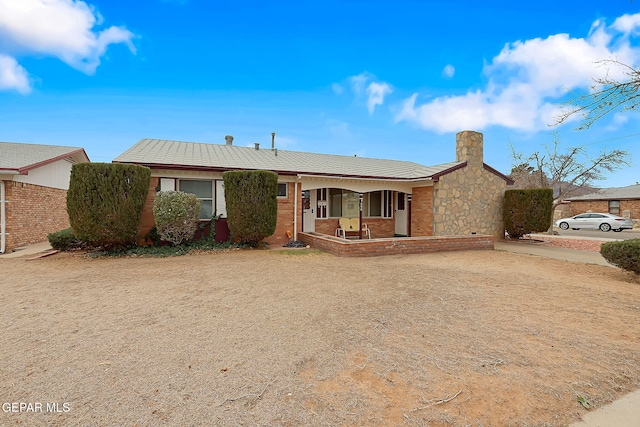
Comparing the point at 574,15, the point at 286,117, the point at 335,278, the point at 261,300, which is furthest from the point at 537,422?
the point at 286,117

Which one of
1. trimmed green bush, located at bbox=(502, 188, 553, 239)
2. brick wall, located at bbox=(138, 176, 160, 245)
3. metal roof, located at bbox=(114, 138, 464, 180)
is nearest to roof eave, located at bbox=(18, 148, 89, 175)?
metal roof, located at bbox=(114, 138, 464, 180)

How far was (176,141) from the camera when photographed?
14523mm

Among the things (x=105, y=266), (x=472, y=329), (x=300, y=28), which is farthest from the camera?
(x=300, y=28)

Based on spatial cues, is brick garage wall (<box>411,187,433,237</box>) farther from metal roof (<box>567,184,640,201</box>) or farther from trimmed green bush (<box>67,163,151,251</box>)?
metal roof (<box>567,184,640,201</box>)

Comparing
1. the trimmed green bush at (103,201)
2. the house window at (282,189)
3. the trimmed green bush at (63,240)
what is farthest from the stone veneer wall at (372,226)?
the trimmed green bush at (63,240)

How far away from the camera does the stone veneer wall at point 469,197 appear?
498 inches

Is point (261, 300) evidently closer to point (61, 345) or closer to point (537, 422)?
point (61, 345)

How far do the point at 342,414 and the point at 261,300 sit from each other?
9.42ft

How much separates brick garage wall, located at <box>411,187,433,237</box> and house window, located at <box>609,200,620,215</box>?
78.7ft

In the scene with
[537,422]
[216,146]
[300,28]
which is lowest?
[537,422]

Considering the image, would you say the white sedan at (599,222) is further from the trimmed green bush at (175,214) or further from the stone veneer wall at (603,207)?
the trimmed green bush at (175,214)

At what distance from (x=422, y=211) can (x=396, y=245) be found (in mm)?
4316

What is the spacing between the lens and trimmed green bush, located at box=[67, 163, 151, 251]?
27.1ft

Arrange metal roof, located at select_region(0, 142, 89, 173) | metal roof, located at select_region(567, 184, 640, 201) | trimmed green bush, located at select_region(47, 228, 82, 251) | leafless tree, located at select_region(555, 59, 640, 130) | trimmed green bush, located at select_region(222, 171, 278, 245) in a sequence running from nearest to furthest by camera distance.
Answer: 1. leafless tree, located at select_region(555, 59, 640, 130)
2. trimmed green bush, located at select_region(47, 228, 82, 251)
3. trimmed green bush, located at select_region(222, 171, 278, 245)
4. metal roof, located at select_region(0, 142, 89, 173)
5. metal roof, located at select_region(567, 184, 640, 201)
